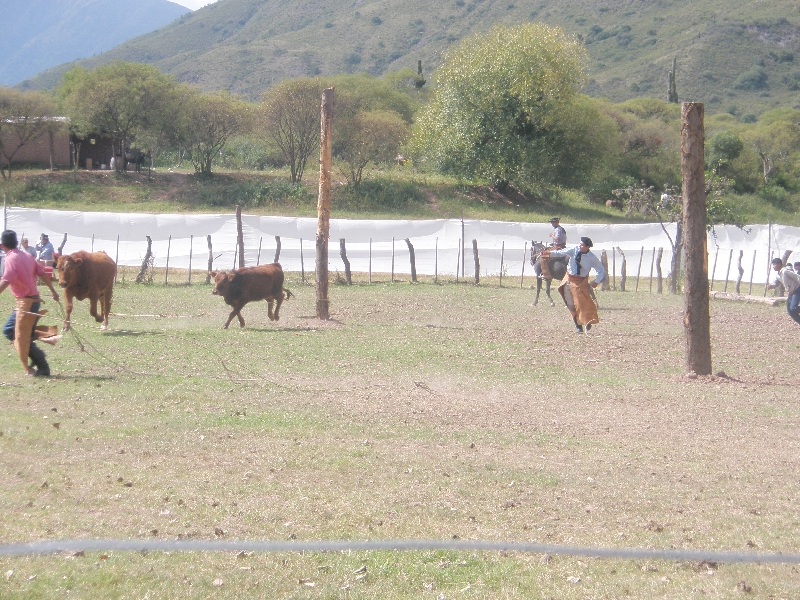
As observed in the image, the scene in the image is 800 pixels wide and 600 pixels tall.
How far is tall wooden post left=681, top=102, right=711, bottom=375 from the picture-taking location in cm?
1283

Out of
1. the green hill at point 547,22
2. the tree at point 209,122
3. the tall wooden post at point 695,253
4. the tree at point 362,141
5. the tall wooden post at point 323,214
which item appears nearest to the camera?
the tall wooden post at point 695,253

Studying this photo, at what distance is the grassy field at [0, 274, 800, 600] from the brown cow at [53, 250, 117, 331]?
28.3 inches

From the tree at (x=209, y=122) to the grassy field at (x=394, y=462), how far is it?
3372cm

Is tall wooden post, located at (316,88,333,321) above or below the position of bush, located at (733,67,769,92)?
below

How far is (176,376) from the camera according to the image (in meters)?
11.7

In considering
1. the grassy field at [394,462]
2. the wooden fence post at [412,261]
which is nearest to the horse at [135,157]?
the wooden fence post at [412,261]

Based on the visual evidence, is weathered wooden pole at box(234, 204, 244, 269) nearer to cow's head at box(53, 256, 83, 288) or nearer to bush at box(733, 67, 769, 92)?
cow's head at box(53, 256, 83, 288)

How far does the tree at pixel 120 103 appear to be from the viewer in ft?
144

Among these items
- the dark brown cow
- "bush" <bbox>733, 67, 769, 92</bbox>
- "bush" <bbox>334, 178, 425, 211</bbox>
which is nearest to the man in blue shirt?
the dark brown cow

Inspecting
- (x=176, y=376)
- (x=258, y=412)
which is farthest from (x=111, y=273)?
(x=258, y=412)

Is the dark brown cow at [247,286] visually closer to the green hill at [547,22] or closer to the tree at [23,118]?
the tree at [23,118]

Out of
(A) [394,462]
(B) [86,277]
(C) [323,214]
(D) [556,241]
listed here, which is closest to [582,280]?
(D) [556,241]

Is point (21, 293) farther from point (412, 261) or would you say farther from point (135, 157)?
point (135, 157)

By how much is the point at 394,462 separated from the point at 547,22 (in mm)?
112474
